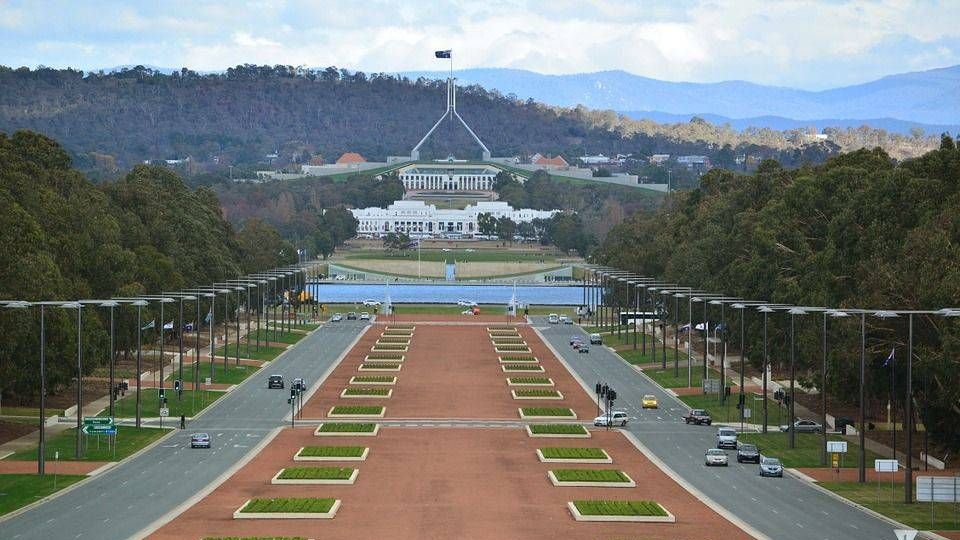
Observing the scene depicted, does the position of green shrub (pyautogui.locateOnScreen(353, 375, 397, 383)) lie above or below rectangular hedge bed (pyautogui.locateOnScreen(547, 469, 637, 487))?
below

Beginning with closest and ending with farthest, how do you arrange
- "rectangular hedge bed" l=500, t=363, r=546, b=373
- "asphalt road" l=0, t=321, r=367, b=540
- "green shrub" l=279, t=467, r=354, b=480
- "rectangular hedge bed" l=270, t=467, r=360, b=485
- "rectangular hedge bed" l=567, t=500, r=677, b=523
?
"asphalt road" l=0, t=321, r=367, b=540, "rectangular hedge bed" l=567, t=500, r=677, b=523, "rectangular hedge bed" l=270, t=467, r=360, b=485, "green shrub" l=279, t=467, r=354, b=480, "rectangular hedge bed" l=500, t=363, r=546, b=373

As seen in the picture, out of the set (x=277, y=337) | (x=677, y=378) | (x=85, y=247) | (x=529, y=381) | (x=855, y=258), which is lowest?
(x=277, y=337)

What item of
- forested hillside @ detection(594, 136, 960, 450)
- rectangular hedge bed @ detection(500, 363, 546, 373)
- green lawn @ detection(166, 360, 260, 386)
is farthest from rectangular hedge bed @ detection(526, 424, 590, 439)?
rectangular hedge bed @ detection(500, 363, 546, 373)

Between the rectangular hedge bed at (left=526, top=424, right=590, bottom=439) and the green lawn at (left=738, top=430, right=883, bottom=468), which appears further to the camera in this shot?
the rectangular hedge bed at (left=526, top=424, right=590, bottom=439)

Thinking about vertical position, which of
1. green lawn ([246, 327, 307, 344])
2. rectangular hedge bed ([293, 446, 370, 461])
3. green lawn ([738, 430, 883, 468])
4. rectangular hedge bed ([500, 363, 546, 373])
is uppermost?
rectangular hedge bed ([293, 446, 370, 461])

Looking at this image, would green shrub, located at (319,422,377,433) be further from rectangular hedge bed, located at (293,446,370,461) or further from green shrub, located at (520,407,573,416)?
green shrub, located at (520,407,573,416)

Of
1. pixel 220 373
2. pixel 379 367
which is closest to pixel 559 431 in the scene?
pixel 220 373

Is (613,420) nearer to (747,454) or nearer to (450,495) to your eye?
(747,454)
